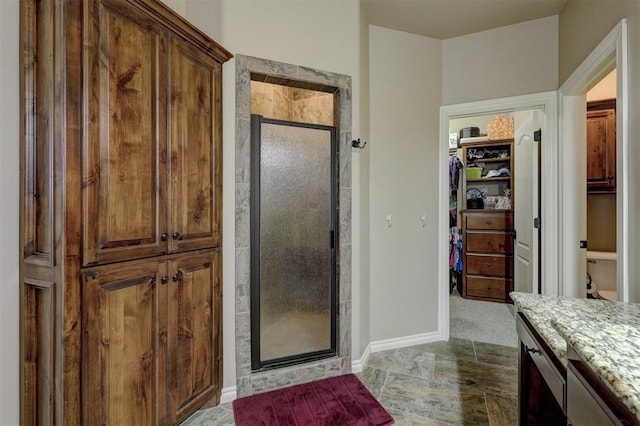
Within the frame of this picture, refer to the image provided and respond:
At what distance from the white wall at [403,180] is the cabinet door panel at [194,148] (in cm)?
134

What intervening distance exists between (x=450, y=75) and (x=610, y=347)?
276 centimetres

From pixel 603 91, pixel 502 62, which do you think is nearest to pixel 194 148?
pixel 502 62

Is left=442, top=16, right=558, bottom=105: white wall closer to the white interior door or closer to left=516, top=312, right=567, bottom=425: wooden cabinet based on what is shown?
the white interior door

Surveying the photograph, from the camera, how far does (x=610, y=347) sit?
75cm

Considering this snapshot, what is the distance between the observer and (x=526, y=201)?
3.27m

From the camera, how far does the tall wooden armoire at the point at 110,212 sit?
46.9 inches

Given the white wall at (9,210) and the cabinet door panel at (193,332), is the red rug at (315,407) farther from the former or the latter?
the white wall at (9,210)

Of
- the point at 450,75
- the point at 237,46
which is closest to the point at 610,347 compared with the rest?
the point at 237,46

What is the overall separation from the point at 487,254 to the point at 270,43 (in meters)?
3.70

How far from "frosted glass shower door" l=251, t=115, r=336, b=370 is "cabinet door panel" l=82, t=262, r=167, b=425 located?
2.21ft

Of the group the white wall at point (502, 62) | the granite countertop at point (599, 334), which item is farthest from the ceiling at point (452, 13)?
the granite countertop at point (599, 334)

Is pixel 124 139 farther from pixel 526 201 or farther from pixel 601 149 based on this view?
pixel 601 149

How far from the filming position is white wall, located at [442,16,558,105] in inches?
104

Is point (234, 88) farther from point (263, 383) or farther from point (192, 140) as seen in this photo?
point (263, 383)
